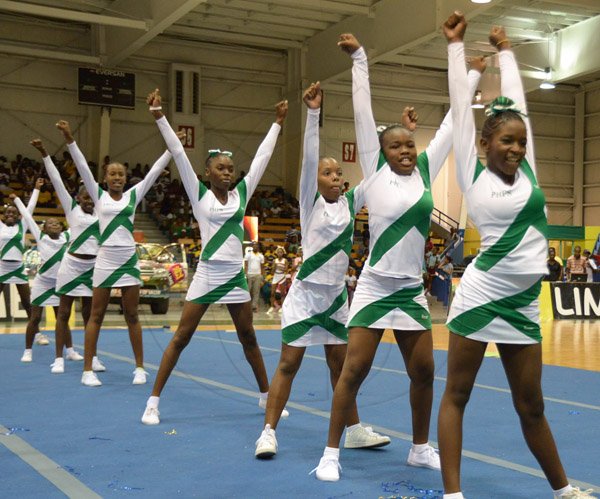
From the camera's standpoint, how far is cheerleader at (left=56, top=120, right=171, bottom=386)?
7121 millimetres

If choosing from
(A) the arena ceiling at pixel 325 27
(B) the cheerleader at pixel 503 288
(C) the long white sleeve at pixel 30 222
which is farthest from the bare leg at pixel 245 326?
(A) the arena ceiling at pixel 325 27

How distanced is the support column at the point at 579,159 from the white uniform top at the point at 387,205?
29.3m

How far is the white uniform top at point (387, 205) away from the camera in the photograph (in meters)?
3.98

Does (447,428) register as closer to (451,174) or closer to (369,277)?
(369,277)

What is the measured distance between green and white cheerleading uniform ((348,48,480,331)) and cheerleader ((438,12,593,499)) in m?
0.68

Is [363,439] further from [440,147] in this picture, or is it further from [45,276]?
[45,276]

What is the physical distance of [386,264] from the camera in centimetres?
400

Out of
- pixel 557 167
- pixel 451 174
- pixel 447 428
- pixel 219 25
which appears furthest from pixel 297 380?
pixel 557 167

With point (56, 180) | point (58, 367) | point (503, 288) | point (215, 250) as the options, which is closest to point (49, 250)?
point (58, 367)

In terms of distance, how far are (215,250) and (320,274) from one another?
4.30ft

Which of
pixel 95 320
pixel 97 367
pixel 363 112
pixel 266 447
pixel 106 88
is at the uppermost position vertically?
pixel 106 88

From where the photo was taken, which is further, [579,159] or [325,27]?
[579,159]

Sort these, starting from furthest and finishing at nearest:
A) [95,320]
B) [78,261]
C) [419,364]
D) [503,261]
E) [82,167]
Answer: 1. [78,261]
2. [95,320]
3. [82,167]
4. [419,364]
5. [503,261]

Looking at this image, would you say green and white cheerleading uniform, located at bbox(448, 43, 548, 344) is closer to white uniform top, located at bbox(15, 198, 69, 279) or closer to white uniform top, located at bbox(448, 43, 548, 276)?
white uniform top, located at bbox(448, 43, 548, 276)
